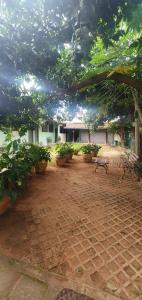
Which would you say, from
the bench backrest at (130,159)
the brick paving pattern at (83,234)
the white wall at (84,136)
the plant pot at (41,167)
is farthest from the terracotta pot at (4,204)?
the white wall at (84,136)

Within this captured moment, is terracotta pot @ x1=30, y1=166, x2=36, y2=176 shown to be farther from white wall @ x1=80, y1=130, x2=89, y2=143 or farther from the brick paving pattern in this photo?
white wall @ x1=80, y1=130, x2=89, y2=143

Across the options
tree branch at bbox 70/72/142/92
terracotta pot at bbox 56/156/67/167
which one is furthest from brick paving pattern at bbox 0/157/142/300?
terracotta pot at bbox 56/156/67/167

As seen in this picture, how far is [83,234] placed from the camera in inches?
154

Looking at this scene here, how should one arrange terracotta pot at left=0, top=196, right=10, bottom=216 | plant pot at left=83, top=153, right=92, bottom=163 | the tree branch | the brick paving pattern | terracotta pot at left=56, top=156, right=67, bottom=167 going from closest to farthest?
the brick paving pattern → the tree branch → terracotta pot at left=0, top=196, right=10, bottom=216 → terracotta pot at left=56, top=156, right=67, bottom=167 → plant pot at left=83, top=153, right=92, bottom=163

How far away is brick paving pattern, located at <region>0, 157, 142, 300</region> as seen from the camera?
9.51ft

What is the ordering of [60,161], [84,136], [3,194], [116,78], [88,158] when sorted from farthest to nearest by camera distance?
[84,136] < [88,158] < [60,161] < [3,194] < [116,78]

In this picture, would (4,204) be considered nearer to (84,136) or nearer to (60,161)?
(60,161)

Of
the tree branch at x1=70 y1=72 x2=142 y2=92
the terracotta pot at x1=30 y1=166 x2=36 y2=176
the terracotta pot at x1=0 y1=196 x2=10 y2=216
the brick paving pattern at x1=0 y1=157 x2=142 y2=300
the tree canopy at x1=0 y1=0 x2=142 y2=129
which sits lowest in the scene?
the brick paving pattern at x1=0 y1=157 x2=142 y2=300

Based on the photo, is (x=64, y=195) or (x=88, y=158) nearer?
(x=64, y=195)

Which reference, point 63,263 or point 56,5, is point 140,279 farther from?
point 56,5

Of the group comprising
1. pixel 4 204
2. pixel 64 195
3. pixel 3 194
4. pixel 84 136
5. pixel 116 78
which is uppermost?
pixel 84 136

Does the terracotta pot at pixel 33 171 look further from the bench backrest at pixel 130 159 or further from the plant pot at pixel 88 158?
the plant pot at pixel 88 158

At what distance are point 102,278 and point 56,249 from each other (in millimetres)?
971

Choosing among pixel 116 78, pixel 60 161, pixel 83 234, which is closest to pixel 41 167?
pixel 60 161
